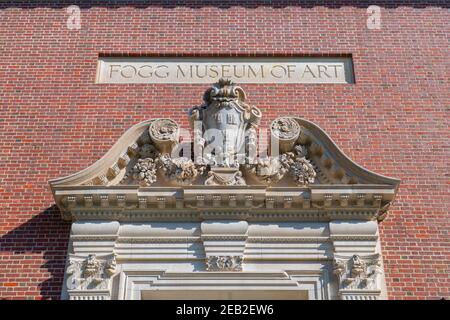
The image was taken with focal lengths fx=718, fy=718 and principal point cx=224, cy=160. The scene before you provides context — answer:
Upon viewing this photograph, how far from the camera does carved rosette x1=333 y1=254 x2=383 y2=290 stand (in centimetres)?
957

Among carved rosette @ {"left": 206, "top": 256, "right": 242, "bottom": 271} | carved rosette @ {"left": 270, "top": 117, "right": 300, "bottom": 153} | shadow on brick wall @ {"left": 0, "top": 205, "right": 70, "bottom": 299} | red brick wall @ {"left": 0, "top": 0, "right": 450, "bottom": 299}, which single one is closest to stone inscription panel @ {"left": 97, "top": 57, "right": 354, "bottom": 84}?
red brick wall @ {"left": 0, "top": 0, "right": 450, "bottom": 299}

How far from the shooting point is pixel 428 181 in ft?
36.3

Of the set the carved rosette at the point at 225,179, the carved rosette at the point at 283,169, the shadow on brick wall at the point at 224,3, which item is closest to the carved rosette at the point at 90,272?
the carved rosette at the point at 225,179

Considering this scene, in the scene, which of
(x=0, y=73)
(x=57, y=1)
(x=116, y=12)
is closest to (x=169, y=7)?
(x=116, y=12)

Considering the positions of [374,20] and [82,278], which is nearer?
[82,278]

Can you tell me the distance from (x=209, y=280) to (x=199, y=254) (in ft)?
1.52

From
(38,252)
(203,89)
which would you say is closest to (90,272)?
Result: (38,252)

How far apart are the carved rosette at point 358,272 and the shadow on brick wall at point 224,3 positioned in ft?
18.2

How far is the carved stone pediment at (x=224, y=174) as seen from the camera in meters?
10.2

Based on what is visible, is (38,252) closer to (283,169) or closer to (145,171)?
(145,171)

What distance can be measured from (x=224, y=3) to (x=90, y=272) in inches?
240

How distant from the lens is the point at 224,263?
32.2ft

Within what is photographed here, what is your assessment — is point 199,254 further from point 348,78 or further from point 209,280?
point 348,78

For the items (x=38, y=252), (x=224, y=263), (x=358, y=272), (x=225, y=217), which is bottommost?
(x=358, y=272)
